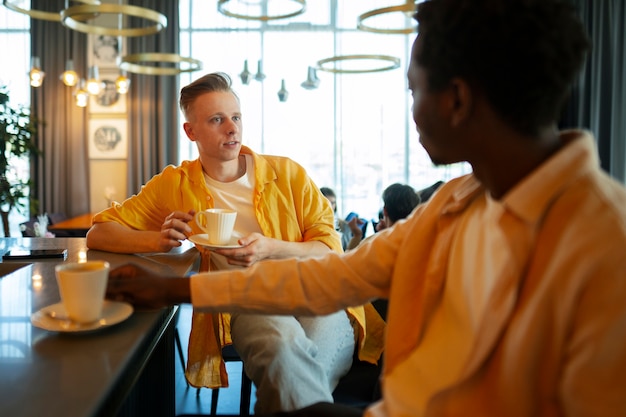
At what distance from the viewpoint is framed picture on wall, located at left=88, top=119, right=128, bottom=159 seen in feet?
23.3

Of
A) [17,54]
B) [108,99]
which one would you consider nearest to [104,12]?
[108,99]

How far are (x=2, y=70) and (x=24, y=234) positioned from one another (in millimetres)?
3914

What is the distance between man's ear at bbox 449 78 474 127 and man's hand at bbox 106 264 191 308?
2.05 ft

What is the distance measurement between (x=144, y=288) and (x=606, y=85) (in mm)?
7247

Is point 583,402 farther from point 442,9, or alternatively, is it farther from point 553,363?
point 442,9

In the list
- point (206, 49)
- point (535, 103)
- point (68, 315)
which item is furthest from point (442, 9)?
point (206, 49)

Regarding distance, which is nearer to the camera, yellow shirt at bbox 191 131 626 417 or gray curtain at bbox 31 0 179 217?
yellow shirt at bbox 191 131 626 417

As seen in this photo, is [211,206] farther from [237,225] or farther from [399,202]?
[399,202]

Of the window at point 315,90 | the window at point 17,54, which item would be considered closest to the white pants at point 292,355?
the window at point 315,90

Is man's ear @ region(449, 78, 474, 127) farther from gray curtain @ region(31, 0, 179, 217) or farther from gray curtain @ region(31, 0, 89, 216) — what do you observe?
gray curtain @ region(31, 0, 89, 216)

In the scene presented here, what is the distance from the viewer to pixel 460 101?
850mm

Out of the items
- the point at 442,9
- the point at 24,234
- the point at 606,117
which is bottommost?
the point at 24,234

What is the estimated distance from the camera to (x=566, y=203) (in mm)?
765

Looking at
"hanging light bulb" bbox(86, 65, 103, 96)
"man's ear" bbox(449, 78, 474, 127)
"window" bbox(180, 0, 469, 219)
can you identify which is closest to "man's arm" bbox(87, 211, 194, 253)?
"man's ear" bbox(449, 78, 474, 127)
